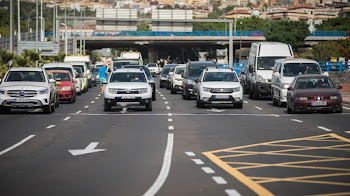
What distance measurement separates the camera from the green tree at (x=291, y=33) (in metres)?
138

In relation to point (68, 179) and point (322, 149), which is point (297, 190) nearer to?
point (68, 179)

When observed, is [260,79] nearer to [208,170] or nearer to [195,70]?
[195,70]

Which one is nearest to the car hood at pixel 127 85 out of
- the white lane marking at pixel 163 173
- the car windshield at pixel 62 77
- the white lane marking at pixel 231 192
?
the car windshield at pixel 62 77

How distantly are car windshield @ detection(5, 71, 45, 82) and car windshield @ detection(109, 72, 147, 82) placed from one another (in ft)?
8.99

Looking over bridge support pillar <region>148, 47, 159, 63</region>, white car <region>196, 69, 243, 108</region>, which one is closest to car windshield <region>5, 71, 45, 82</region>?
white car <region>196, 69, 243, 108</region>

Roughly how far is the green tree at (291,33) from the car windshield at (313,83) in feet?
359

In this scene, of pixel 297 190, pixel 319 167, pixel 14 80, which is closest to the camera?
pixel 297 190

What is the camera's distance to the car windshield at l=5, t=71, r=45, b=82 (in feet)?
93.5

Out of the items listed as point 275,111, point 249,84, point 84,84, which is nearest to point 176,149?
point 275,111

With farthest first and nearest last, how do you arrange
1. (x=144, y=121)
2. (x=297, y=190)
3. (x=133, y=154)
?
(x=144, y=121), (x=133, y=154), (x=297, y=190)

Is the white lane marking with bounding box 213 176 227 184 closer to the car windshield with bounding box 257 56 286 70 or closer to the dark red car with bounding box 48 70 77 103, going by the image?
the dark red car with bounding box 48 70 77 103

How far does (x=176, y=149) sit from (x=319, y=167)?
3.79 m

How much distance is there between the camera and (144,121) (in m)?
23.6

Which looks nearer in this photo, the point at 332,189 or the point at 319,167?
the point at 332,189
